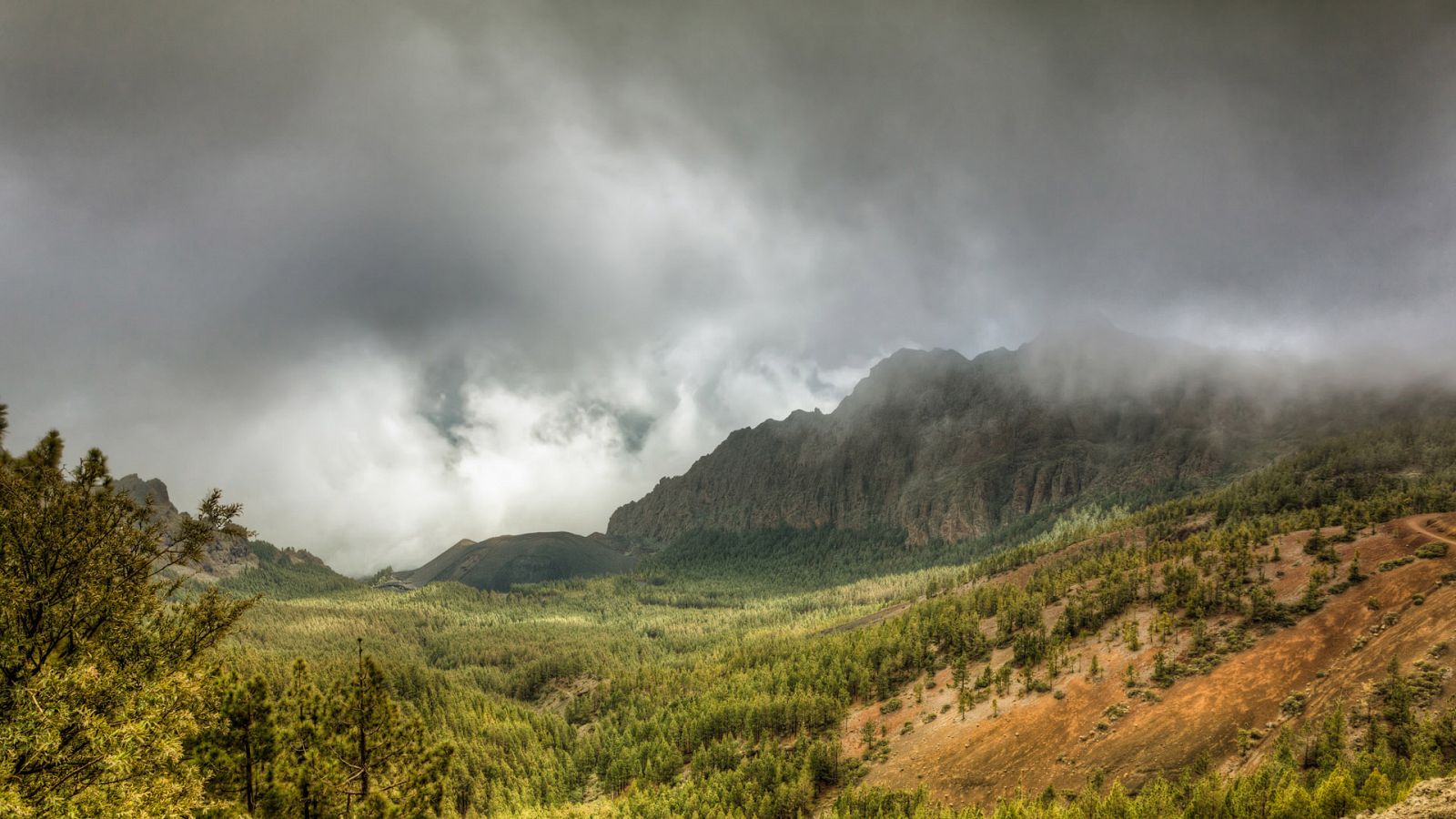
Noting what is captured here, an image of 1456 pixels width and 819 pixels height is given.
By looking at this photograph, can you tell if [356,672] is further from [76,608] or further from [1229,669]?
[1229,669]

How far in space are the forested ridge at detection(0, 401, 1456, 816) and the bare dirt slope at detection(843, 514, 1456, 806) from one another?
245cm

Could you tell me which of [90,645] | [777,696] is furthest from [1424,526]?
[90,645]

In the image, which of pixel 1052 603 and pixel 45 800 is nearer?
pixel 45 800

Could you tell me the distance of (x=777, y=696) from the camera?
4744 inches

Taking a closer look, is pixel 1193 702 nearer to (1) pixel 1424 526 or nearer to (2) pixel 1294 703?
(2) pixel 1294 703

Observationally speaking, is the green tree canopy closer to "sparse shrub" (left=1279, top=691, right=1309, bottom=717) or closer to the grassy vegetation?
the grassy vegetation

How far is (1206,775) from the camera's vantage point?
58.7 metres

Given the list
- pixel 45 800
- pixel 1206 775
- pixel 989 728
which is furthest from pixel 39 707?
pixel 989 728

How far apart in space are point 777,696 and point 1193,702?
71994 mm

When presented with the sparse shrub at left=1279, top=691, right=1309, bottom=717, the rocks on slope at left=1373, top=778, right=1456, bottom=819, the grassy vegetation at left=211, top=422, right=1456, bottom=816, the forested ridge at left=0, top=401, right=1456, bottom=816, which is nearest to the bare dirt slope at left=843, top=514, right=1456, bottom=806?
the sparse shrub at left=1279, top=691, right=1309, bottom=717

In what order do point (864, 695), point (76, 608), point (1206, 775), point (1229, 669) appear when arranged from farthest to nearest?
point (864, 695), point (1229, 669), point (1206, 775), point (76, 608)

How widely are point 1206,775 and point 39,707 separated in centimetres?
8522

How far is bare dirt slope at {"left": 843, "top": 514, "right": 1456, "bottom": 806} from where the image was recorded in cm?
6506

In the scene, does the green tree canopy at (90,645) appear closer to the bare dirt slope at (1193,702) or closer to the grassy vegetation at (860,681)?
the grassy vegetation at (860,681)
